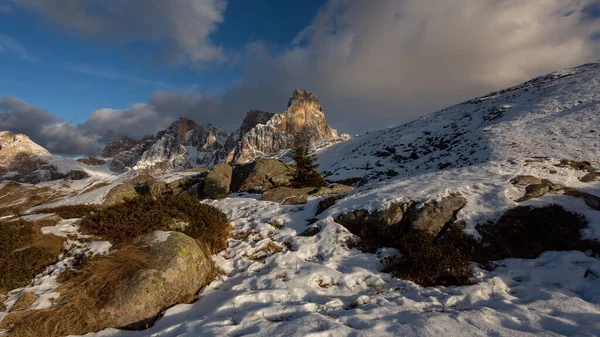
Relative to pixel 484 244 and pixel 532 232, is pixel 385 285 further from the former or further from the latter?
pixel 532 232

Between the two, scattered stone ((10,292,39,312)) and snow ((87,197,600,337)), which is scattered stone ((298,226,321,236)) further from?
scattered stone ((10,292,39,312))

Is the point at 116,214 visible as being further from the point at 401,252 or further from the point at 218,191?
the point at 218,191

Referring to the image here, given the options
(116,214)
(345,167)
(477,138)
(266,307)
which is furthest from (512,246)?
(345,167)

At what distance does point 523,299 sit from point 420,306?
213 centimetres

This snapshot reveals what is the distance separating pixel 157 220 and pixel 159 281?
323cm

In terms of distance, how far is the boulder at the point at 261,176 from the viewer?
1024 inches

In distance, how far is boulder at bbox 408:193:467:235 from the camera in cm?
860

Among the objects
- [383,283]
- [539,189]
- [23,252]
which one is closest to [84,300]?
[23,252]

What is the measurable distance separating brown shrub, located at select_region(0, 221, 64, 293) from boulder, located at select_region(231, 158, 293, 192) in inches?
695

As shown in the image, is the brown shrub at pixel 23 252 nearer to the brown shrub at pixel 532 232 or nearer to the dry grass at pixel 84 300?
the dry grass at pixel 84 300

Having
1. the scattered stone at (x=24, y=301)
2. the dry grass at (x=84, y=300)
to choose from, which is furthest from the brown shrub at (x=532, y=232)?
the scattered stone at (x=24, y=301)

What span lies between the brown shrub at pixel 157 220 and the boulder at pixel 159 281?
90 cm

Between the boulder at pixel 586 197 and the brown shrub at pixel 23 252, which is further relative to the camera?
the boulder at pixel 586 197

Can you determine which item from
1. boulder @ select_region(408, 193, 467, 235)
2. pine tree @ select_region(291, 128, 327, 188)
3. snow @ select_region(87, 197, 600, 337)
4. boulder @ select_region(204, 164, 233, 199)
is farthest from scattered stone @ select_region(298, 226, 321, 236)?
boulder @ select_region(204, 164, 233, 199)
